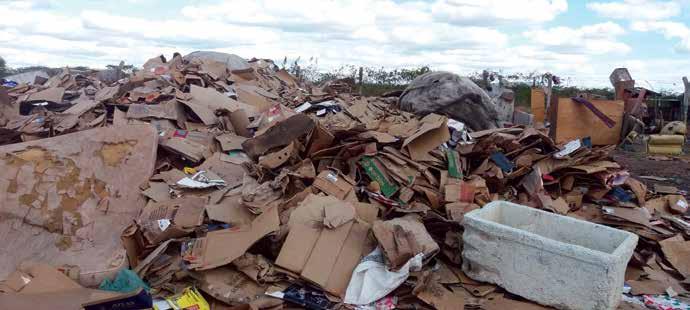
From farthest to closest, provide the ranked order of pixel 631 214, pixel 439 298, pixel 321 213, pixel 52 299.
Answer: pixel 631 214, pixel 321 213, pixel 439 298, pixel 52 299

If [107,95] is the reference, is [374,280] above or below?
below

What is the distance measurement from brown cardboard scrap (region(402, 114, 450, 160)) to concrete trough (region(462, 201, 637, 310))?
41.9 inches

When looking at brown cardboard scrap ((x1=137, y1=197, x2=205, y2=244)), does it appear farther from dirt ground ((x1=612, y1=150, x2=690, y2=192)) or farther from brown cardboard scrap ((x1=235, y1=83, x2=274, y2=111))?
dirt ground ((x1=612, y1=150, x2=690, y2=192))

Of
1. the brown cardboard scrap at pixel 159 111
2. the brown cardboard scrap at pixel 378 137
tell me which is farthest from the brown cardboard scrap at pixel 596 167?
the brown cardboard scrap at pixel 159 111

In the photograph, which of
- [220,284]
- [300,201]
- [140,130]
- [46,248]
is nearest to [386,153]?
[300,201]

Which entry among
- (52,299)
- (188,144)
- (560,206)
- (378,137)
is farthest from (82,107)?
(560,206)

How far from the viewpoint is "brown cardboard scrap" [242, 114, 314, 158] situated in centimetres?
473

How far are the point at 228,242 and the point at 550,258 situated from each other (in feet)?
7.15

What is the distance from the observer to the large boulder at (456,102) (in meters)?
6.20

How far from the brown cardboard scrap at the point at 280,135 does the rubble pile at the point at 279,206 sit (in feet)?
0.05

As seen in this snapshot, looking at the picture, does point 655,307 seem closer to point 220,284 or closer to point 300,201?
point 300,201

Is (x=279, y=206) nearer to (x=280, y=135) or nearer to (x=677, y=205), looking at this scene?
(x=280, y=135)

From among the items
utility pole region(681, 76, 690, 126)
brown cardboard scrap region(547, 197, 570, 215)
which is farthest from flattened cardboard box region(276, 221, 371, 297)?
utility pole region(681, 76, 690, 126)

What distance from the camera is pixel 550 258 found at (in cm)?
331
